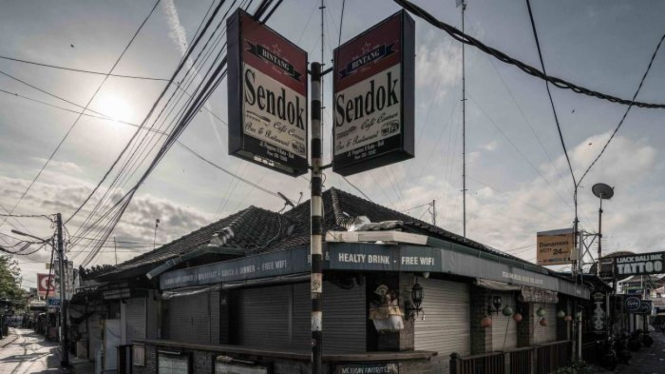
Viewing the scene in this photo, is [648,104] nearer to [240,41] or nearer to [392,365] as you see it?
[392,365]

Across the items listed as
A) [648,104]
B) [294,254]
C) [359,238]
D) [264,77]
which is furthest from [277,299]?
[648,104]

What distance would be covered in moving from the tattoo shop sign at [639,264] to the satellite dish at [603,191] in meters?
3.10

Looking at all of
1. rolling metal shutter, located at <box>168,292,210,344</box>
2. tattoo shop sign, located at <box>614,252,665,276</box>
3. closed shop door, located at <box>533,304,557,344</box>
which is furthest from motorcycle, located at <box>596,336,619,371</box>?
rolling metal shutter, located at <box>168,292,210,344</box>

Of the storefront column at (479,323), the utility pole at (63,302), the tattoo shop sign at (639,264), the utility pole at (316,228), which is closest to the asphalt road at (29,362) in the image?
the utility pole at (63,302)

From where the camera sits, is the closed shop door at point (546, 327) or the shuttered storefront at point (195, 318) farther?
the closed shop door at point (546, 327)

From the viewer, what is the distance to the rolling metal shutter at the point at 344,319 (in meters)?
9.06

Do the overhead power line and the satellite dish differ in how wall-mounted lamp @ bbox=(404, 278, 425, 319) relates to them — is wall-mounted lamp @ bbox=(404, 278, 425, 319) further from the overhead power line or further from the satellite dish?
the satellite dish

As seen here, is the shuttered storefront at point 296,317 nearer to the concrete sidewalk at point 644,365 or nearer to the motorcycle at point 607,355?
the concrete sidewalk at point 644,365

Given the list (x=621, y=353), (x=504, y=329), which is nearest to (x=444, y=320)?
(x=504, y=329)

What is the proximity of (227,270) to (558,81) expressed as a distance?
7.75 meters

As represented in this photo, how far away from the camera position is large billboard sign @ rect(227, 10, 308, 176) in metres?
5.87

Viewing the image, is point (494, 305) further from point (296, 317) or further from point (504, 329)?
point (296, 317)

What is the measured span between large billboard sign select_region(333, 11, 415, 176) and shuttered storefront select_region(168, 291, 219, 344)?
764cm

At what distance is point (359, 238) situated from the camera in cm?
846
